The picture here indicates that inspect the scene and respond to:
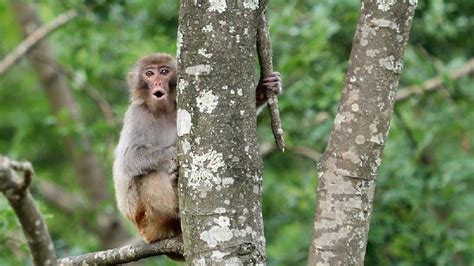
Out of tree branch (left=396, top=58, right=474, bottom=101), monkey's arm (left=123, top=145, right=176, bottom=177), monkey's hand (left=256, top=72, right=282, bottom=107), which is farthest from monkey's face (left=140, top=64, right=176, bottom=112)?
tree branch (left=396, top=58, right=474, bottom=101)

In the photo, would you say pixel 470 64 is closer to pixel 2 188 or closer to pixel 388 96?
pixel 388 96

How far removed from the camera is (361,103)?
4117mm

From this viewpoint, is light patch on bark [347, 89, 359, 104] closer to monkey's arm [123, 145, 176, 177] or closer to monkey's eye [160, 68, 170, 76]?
monkey's arm [123, 145, 176, 177]

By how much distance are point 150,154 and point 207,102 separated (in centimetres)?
256

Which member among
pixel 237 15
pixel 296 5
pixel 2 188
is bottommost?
pixel 2 188

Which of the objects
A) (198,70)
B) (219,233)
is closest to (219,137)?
(198,70)

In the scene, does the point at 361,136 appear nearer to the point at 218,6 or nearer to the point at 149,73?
the point at 218,6

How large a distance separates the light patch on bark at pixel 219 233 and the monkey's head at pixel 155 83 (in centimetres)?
300

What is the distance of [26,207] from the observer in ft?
10.2

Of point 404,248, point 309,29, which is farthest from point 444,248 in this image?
point 309,29

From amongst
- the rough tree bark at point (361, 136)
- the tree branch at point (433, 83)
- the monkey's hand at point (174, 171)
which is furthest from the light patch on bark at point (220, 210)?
the tree branch at point (433, 83)

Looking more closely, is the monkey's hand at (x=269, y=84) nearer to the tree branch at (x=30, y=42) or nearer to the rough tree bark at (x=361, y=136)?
the rough tree bark at (x=361, y=136)

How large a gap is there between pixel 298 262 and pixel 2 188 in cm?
700

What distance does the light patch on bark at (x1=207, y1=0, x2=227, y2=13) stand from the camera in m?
3.87
